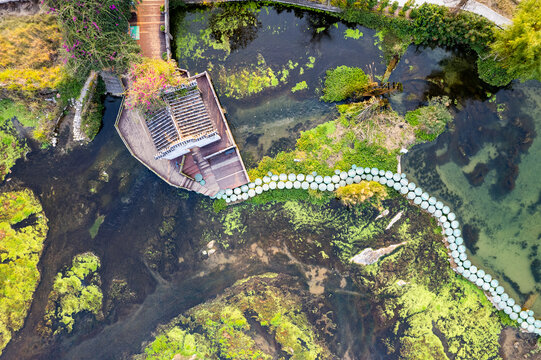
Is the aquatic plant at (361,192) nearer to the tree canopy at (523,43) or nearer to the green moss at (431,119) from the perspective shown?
the green moss at (431,119)

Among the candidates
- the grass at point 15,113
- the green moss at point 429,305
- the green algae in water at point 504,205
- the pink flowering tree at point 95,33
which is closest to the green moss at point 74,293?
the grass at point 15,113

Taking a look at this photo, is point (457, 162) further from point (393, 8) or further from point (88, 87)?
point (88, 87)

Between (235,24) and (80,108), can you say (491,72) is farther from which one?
(80,108)

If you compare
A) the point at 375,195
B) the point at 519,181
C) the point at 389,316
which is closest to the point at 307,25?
the point at 375,195

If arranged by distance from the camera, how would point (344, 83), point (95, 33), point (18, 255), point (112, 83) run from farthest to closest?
point (18, 255) → point (344, 83) → point (112, 83) → point (95, 33)

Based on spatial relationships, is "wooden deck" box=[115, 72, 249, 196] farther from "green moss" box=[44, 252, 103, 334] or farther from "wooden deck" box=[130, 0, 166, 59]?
"green moss" box=[44, 252, 103, 334]

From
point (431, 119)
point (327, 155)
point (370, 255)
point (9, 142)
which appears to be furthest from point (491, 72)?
point (9, 142)

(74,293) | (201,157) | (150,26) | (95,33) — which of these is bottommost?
(74,293)
